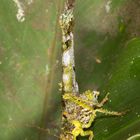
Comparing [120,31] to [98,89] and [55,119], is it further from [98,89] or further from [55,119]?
[55,119]

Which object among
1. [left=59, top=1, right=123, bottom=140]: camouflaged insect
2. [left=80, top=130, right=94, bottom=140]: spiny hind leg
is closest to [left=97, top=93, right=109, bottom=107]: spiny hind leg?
[left=59, top=1, right=123, bottom=140]: camouflaged insect

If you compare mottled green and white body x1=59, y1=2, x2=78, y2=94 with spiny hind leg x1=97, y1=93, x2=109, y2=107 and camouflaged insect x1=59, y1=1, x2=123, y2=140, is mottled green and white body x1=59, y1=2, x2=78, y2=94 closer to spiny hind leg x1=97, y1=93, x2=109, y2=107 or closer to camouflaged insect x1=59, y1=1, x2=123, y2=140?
camouflaged insect x1=59, y1=1, x2=123, y2=140

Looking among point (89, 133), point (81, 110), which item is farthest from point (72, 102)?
point (89, 133)

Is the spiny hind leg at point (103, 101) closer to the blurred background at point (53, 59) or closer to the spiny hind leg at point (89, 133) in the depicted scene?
the blurred background at point (53, 59)

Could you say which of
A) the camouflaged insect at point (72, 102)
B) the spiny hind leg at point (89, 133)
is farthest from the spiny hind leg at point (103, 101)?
the spiny hind leg at point (89, 133)

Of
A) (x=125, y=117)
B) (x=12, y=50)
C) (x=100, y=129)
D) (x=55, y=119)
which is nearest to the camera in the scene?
(x=125, y=117)

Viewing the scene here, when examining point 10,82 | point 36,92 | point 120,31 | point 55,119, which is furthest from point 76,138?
point 120,31

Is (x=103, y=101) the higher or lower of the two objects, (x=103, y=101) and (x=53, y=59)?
the lower

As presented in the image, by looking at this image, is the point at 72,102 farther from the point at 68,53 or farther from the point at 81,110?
the point at 68,53
